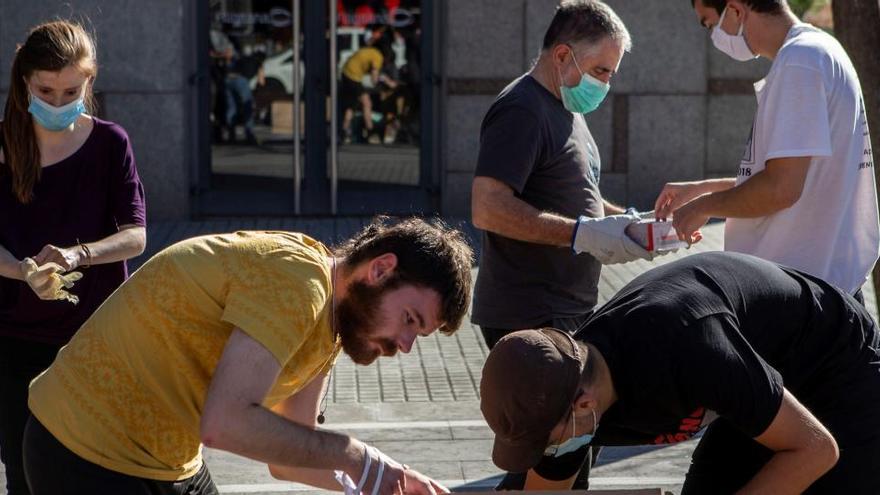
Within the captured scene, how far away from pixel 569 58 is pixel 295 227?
7.30m

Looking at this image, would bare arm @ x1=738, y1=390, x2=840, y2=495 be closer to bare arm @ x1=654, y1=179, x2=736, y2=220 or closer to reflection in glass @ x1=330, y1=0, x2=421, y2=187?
bare arm @ x1=654, y1=179, x2=736, y2=220

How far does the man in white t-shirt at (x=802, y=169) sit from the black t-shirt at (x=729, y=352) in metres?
0.74

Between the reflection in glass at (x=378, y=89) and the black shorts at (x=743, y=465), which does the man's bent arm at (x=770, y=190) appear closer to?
the black shorts at (x=743, y=465)

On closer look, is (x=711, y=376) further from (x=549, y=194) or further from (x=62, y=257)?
(x=62, y=257)

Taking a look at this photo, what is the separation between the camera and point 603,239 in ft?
14.0

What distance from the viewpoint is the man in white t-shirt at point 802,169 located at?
13.3 feet

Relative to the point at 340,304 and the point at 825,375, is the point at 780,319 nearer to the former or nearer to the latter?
the point at 825,375

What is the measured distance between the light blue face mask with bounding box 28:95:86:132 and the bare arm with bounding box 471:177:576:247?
48.9 inches

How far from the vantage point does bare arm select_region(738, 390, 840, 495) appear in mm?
2914

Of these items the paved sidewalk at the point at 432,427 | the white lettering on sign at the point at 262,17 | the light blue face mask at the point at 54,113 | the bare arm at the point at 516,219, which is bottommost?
the paved sidewalk at the point at 432,427

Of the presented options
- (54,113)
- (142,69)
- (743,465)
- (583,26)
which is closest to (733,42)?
(583,26)

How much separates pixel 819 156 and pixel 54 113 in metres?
2.21

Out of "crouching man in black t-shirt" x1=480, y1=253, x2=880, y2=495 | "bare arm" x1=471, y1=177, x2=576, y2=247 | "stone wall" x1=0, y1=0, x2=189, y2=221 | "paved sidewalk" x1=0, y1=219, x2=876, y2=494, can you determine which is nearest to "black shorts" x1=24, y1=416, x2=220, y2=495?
"crouching man in black t-shirt" x1=480, y1=253, x2=880, y2=495

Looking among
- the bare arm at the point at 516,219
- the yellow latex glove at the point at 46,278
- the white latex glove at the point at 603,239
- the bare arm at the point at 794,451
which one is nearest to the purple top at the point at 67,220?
the yellow latex glove at the point at 46,278
